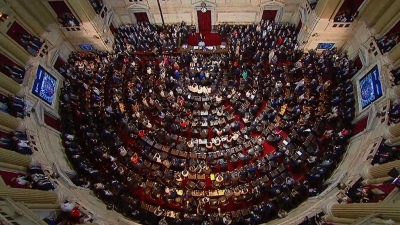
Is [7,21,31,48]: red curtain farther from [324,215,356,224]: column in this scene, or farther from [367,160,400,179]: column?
[367,160,400,179]: column

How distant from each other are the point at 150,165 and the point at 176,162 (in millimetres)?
1972

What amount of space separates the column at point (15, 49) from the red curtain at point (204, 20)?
15.1 m

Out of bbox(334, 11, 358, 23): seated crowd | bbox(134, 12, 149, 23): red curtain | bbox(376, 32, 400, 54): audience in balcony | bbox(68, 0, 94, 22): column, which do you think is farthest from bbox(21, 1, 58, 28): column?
bbox(376, 32, 400, 54): audience in balcony

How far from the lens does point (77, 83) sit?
28297mm

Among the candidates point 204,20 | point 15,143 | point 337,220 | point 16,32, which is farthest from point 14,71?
point 337,220

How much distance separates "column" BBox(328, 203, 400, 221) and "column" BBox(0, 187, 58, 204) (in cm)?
1663

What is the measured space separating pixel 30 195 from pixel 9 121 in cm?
527

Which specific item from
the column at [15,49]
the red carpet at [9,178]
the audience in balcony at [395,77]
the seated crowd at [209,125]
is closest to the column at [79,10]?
the seated crowd at [209,125]

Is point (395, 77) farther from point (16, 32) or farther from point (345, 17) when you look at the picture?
point (16, 32)

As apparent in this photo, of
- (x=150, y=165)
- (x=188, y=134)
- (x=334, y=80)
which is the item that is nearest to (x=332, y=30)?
(x=334, y=80)

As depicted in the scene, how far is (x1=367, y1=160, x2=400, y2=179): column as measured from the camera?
1859 centimetres

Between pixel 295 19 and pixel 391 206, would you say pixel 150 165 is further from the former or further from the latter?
pixel 295 19

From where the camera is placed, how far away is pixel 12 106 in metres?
22.3

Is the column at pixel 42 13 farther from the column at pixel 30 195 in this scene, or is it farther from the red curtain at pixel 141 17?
the column at pixel 30 195
